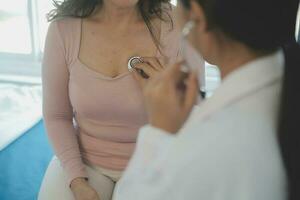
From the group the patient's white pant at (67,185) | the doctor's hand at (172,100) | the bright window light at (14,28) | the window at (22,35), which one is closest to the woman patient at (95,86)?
the patient's white pant at (67,185)

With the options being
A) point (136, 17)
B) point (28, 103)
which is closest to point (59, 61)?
point (136, 17)

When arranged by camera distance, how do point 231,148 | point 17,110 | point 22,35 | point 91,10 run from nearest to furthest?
point 231,148, point 91,10, point 17,110, point 22,35

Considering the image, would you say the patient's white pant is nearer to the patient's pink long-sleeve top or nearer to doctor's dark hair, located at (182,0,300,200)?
the patient's pink long-sleeve top

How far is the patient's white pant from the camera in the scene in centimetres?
115

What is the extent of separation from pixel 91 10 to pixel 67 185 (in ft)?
1.75

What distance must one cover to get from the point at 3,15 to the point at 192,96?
2.14m

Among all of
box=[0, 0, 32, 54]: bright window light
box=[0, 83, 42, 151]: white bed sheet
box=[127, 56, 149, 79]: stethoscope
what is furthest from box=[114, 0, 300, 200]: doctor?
box=[0, 0, 32, 54]: bright window light

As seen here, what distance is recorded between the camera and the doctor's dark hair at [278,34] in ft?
2.02

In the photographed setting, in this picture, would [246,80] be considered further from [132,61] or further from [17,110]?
[17,110]

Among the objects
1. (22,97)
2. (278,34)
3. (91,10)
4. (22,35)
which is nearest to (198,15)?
(278,34)

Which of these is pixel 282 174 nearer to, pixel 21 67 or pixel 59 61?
pixel 59 61

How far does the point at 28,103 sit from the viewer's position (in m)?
2.01

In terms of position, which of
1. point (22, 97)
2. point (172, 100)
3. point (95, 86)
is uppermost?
point (172, 100)

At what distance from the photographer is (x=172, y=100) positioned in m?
0.71
